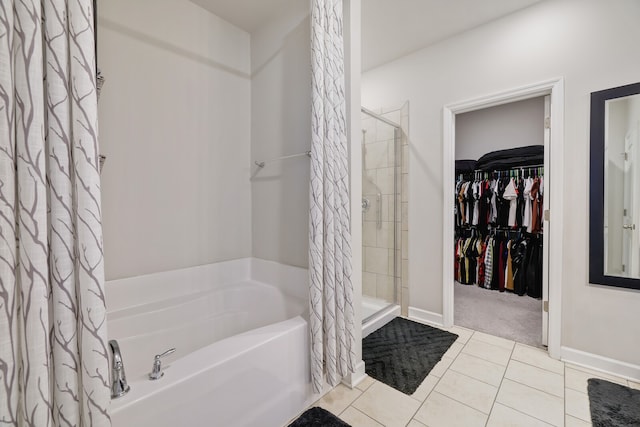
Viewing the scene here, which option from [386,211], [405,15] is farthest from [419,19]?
[386,211]

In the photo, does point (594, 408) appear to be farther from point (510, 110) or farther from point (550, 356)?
point (510, 110)

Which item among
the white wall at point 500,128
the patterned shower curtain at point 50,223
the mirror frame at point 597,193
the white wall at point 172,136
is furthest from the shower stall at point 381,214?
the patterned shower curtain at point 50,223

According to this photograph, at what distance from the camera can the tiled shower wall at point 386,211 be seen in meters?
2.71

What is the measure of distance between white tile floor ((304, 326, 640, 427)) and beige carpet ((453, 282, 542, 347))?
37 centimetres

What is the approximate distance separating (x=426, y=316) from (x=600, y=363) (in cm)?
117

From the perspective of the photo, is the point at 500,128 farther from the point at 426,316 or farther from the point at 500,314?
the point at 426,316

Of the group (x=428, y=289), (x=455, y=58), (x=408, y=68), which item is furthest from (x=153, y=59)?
(x=428, y=289)

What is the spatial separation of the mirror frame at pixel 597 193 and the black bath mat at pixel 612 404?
63 centimetres

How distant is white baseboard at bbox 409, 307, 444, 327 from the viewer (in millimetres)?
2549

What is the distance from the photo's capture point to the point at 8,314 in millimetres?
649

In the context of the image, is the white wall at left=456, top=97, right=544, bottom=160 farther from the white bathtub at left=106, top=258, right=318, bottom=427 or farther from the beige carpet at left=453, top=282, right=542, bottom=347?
the white bathtub at left=106, top=258, right=318, bottom=427

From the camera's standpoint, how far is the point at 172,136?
1910 millimetres

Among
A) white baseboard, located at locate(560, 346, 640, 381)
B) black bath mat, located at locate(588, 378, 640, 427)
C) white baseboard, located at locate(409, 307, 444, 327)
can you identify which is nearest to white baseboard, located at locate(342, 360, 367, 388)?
white baseboard, located at locate(409, 307, 444, 327)

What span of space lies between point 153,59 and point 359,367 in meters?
2.46
